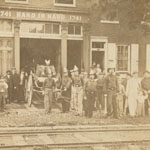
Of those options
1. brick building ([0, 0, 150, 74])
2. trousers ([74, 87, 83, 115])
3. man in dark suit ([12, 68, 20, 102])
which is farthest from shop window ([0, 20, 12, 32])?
trousers ([74, 87, 83, 115])

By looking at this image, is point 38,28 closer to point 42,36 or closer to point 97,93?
point 42,36

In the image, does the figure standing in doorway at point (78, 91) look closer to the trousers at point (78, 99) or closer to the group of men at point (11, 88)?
the trousers at point (78, 99)

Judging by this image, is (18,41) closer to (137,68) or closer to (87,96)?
(87,96)

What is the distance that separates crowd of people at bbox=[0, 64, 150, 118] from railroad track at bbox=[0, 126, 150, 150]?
617 mm

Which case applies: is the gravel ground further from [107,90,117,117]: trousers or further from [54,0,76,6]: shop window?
[54,0,76,6]: shop window

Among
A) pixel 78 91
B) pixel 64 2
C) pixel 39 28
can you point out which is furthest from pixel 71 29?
pixel 78 91

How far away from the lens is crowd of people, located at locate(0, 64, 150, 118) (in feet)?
19.3

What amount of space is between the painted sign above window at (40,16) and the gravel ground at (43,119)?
5.24 ft

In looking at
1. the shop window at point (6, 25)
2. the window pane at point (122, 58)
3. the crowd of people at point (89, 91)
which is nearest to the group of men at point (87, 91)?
the crowd of people at point (89, 91)

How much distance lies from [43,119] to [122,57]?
1.81 metres

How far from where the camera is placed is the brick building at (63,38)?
19.8 feet

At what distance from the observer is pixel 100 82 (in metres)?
6.28

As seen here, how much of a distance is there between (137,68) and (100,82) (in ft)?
2.25

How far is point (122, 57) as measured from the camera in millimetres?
6355
